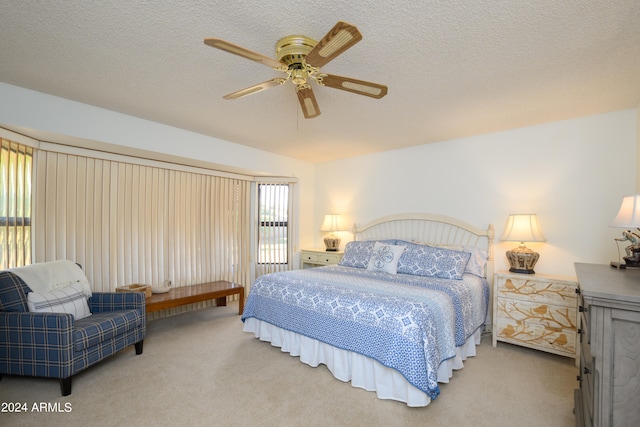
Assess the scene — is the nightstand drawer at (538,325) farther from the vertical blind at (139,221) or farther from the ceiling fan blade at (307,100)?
the vertical blind at (139,221)

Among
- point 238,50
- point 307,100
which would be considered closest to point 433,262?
point 307,100

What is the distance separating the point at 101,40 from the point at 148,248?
274cm

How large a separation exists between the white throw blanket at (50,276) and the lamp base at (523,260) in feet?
14.1

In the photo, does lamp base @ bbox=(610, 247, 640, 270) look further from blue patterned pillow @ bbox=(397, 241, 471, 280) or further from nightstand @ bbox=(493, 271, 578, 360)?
blue patterned pillow @ bbox=(397, 241, 471, 280)

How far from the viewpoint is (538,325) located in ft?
9.79

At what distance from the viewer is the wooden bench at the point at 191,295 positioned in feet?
11.1

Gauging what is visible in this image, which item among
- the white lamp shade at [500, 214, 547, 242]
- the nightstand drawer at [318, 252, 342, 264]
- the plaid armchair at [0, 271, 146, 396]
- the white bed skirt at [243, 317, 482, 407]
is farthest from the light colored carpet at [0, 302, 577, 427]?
the nightstand drawer at [318, 252, 342, 264]

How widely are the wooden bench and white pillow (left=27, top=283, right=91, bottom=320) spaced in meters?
0.63

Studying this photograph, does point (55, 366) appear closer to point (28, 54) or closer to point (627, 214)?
point (28, 54)

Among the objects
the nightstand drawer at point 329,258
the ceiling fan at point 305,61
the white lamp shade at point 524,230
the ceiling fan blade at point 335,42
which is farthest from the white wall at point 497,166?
the ceiling fan blade at point 335,42

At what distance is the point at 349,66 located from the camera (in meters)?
2.21

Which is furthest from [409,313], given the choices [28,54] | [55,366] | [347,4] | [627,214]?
[28,54]

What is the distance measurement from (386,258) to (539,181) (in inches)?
74.9

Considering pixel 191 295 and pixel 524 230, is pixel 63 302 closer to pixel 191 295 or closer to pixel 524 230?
pixel 191 295
